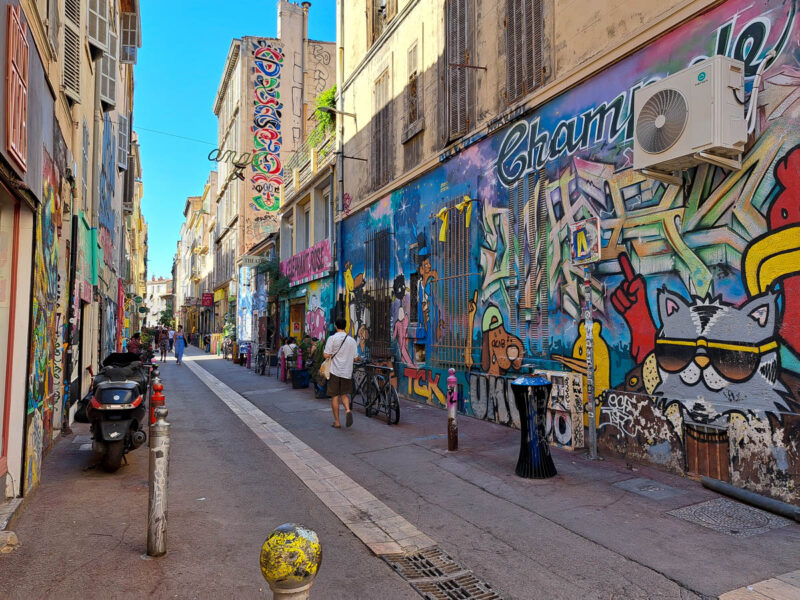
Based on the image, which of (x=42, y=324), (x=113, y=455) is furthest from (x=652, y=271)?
(x=42, y=324)

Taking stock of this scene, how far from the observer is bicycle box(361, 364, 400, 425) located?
9.37 m

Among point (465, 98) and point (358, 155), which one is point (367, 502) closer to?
point (465, 98)

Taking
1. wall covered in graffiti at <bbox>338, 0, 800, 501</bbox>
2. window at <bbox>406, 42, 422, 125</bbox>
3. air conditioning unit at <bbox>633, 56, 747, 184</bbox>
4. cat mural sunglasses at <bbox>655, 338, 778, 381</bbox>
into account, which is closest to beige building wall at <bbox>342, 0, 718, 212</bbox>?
window at <bbox>406, 42, 422, 125</bbox>

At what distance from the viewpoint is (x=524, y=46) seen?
8.77 meters

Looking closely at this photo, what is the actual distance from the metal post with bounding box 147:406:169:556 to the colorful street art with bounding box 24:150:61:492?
6.34 ft

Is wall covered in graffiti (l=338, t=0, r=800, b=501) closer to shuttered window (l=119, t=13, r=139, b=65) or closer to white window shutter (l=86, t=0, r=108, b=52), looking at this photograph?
white window shutter (l=86, t=0, r=108, b=52)

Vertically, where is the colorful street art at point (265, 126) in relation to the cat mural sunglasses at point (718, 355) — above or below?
above

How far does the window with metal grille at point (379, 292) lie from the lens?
13656mm

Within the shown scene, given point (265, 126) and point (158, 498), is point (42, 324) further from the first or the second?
point (265, 126)

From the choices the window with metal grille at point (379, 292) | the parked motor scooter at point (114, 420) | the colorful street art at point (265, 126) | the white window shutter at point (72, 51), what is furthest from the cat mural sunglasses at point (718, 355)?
the colorful street art at point (265, 126)

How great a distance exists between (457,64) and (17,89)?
7.72 metres

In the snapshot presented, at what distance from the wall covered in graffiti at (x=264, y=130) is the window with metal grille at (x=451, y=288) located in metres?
23.3

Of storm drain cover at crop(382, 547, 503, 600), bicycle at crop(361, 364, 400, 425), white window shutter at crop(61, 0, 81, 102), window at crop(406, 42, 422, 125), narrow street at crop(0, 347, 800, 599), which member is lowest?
storm drain cover at crop(382, 547, 503, 600)

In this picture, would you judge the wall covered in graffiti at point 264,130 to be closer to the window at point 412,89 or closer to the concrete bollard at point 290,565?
the window at point 412,89
